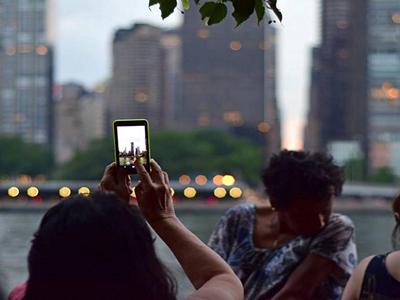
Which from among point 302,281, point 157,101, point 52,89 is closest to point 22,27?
point 52,89

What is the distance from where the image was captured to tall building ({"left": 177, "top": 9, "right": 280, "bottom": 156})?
9744 centimetres

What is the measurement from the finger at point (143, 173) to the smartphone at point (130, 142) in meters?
0.08

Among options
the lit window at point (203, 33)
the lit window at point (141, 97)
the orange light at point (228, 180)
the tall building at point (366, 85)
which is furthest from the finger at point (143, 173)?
the lit window at point (141, 97)

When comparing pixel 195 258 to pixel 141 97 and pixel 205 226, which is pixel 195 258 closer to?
pixel 205 226

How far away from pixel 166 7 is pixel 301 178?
0.86 m

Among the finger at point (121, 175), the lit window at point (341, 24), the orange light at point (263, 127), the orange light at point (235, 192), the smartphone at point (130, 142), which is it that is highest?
the lit window at point (341, 24)

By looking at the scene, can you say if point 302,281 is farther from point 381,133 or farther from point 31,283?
point 381,133

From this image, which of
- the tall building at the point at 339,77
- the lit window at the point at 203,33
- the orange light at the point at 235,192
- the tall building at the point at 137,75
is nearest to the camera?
the orange light at the point at 235,192

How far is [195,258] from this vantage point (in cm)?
173

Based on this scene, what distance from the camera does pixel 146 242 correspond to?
5.00 feet

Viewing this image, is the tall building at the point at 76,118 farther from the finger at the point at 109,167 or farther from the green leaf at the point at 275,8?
the finger at the point at 109,167

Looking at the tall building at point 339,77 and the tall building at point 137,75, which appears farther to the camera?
the tall building at point 137,75

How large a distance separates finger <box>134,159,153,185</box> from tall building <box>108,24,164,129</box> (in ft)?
327

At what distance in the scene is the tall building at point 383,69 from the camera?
89.1 metres
